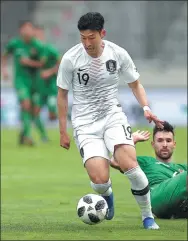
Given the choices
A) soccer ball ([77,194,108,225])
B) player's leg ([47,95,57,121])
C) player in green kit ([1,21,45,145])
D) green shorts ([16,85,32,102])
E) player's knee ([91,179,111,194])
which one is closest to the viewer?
soccer ball ([77,194,108,225])

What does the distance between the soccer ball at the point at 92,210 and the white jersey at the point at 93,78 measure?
0.75 metres

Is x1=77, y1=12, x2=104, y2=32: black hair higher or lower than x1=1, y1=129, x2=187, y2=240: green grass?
higher

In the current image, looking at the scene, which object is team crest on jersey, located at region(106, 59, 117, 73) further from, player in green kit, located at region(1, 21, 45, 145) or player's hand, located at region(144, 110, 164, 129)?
player in green kit, located at region(1, 21, 45, 145)

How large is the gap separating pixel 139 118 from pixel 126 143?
18419 mm

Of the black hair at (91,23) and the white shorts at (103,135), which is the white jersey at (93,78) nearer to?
the white shorts at (103,135)

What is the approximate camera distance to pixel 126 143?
8.12 metres

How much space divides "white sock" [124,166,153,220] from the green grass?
0.60 ft

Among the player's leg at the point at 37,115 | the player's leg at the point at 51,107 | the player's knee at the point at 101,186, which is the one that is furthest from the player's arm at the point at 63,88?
the player's leg at the point at 51,107

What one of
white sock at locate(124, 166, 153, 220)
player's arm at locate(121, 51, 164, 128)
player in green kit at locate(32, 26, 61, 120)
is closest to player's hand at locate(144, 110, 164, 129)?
player's arm at locate(121, 51, 164, 128)

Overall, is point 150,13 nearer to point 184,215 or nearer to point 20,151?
point 20,151

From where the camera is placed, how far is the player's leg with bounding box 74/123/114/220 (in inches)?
323

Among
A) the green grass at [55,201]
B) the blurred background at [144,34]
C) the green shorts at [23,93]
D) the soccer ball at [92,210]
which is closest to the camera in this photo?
the green grass at [55,201]

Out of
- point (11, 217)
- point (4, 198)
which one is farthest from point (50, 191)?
point (11, 217)

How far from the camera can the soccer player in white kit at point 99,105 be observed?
320 inches
